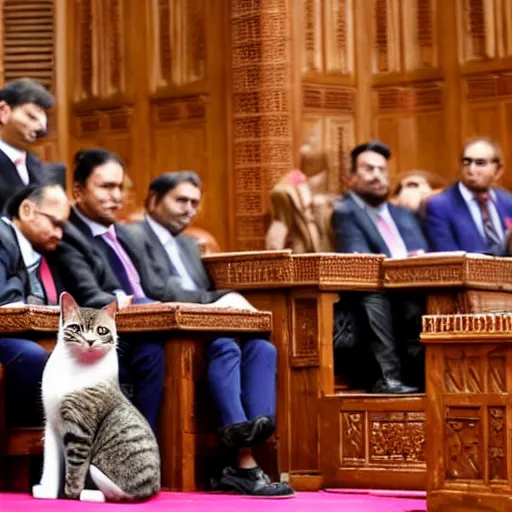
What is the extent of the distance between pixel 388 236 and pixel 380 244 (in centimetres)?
19

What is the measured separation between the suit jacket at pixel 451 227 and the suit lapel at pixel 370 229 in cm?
48

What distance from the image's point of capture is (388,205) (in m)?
8.95

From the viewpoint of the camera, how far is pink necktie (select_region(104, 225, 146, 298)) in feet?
24.9

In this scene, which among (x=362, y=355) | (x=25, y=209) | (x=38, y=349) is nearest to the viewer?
(x=38, y=349)

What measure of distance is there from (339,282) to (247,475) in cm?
109

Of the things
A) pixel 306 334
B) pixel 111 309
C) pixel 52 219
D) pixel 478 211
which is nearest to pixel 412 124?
pixel 478 211

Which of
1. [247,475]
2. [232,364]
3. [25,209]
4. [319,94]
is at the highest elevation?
[319,94]

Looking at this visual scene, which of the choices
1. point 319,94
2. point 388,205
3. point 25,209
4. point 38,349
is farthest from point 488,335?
point 319,94

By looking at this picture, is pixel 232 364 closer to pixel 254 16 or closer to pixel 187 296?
pixel 187 296

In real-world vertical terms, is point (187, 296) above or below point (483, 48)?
below

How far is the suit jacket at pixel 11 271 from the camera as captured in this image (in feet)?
22.8

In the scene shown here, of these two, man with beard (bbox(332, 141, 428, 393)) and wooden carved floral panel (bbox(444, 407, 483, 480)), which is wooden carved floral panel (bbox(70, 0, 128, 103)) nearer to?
man with beard (bbox(332, 141, 428, 393))

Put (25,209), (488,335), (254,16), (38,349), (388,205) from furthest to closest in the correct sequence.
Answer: (254,16)
(388,205)
(25,209)
(38,349)
(488,335)

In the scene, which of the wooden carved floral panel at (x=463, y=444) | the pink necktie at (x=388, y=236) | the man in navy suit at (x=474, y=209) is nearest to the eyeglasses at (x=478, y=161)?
the man in navy suit at (x=474, y=209)
